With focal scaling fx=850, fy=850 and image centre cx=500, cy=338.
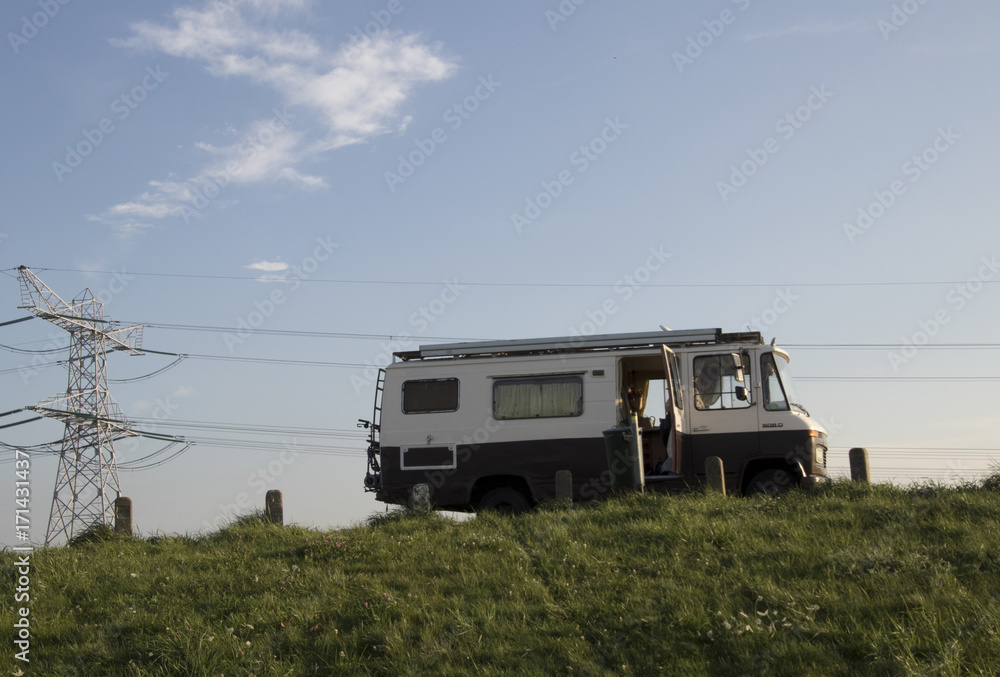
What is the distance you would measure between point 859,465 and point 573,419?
4529 mm

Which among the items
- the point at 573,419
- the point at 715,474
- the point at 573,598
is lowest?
the point at 573,598

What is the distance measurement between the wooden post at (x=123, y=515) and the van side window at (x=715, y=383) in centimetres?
918

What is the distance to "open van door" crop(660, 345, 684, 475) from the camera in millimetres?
13609

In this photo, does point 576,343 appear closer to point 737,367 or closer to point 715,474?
point 737,367

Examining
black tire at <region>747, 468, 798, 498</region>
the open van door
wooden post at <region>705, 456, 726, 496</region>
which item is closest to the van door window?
black tire at <region>747, 468, 798, 498</region>

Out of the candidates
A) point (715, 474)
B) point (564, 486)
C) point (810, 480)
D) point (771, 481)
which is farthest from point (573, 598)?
point (810, 480)

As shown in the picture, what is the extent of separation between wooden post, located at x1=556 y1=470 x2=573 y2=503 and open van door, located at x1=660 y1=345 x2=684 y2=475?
182 centimetres

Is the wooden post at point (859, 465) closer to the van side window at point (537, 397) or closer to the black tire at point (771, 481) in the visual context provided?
the black tire at point (771, 481)

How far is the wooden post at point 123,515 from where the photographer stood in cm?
1288

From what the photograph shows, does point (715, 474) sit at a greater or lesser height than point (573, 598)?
greater

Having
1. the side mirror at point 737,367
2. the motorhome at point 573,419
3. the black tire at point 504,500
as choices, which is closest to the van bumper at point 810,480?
the motorhome at point 573,419

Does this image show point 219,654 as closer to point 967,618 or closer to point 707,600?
point 707,600

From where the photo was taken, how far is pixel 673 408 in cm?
1362

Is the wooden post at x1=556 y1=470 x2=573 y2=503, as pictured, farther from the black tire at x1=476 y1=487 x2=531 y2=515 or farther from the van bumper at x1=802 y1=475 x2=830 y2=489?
the van bumper at x1=802 y1=475 x2=830 y2=489
